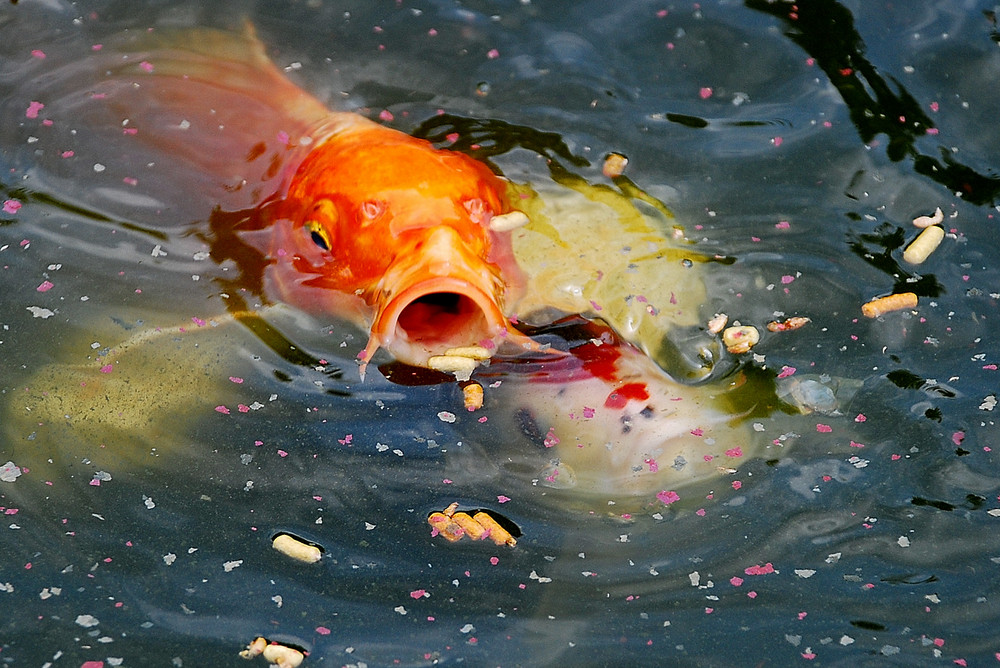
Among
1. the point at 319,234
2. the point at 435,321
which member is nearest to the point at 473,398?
the point at 435,321

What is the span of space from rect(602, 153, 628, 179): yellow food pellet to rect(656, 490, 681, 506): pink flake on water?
4.08 ft

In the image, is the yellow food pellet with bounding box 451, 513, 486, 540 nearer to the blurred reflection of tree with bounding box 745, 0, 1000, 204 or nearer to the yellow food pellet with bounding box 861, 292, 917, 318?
the yellow food pellet with bounding box 861, 292, 917, 318

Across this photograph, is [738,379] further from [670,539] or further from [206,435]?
[206,435]

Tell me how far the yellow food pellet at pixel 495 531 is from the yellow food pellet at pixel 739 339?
36.5 inches

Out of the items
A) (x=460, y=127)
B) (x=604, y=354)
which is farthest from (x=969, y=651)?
(x=460, y=127)

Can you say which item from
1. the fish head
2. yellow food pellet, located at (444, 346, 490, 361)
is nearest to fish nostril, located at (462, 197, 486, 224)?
the fish head

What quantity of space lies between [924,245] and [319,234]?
1.95 metres

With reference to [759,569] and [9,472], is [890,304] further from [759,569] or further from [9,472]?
[9,472]

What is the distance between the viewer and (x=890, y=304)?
293 cm

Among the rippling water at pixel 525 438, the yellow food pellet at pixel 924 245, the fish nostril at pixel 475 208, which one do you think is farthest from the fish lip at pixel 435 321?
the yellow food pellet at pixel 924 245

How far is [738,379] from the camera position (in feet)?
9.27

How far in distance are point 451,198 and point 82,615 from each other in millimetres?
1509

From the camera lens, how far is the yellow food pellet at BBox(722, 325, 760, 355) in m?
2.86

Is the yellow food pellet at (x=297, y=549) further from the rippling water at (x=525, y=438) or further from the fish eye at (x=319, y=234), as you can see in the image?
the fish eye at (x=319, y=234)
